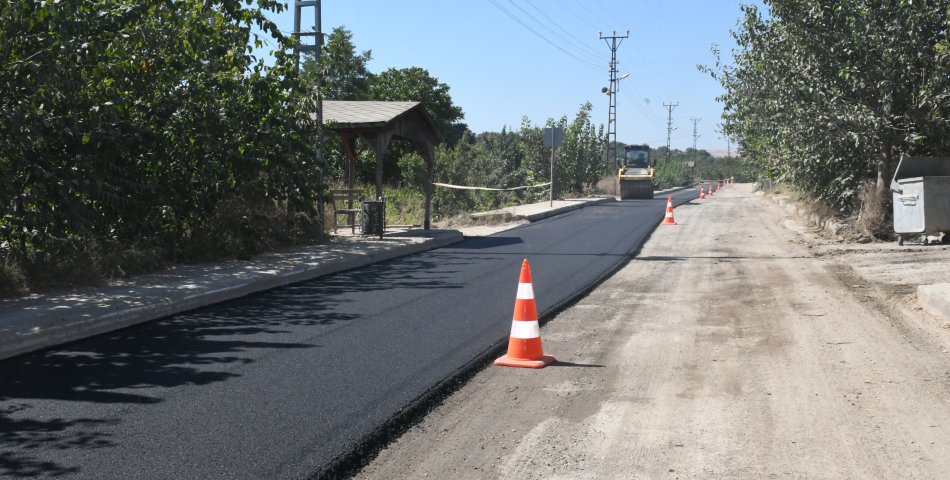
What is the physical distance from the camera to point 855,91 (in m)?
17.3

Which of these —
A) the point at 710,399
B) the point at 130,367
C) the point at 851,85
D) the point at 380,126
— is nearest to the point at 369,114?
the point at 380,126

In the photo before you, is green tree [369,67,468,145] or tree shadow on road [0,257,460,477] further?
green tree [369,67,468,145]

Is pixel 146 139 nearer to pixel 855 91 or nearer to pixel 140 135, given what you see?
pixel 140 135

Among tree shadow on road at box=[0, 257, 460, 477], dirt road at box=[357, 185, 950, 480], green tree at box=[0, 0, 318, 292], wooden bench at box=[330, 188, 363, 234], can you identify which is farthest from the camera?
wooden bench at box=[330, 188, 363, 234]

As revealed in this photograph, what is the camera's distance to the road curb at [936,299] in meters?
9.14

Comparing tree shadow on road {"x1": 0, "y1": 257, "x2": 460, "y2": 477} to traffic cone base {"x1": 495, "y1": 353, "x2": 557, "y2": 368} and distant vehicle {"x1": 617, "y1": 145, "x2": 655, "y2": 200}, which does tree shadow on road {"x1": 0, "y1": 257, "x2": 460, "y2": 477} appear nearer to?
traffic cone base {"x1": 495, "y1": 353, "x2": 557, "y2": 368}

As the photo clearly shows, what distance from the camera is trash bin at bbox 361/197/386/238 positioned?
18531 millimetres

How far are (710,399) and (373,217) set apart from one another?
13.1 meters

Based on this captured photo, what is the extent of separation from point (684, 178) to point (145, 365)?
8817 centimetres

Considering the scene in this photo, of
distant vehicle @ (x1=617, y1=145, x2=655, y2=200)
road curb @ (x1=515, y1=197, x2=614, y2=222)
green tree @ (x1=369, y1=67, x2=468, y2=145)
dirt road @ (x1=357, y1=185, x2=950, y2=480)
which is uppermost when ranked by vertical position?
green tree @ (x1=369, y1=67, x2=468, y2=145)

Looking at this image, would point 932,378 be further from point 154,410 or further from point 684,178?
point 684,178

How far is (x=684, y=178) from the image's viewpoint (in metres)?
91.3

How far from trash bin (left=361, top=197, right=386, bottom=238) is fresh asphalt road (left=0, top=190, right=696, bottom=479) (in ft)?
20.3

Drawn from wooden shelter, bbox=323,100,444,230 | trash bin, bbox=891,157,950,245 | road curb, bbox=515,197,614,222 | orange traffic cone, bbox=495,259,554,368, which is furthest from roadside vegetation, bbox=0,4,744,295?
trash bin, bbox=891,157,950,245
